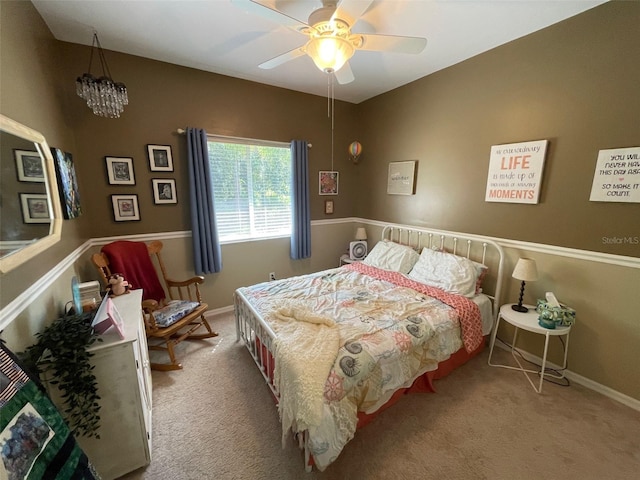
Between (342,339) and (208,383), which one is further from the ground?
(342,339)

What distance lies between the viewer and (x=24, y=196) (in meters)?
1.24

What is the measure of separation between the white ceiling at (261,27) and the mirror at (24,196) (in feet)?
4.00

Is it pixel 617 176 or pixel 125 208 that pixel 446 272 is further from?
pixel 125 208

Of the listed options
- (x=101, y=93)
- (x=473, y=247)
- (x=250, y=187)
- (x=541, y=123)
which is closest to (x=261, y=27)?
(x=101, y=93)

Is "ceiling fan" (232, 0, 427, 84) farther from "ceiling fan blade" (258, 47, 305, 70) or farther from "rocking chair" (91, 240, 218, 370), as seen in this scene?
"rocking chair" (91, 240, 218, 370)

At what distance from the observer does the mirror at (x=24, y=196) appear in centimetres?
107

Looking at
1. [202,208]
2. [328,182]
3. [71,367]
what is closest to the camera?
[71,367]

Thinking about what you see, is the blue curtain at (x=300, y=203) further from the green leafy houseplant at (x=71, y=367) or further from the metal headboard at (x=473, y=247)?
the green leafy houseplant at (x=71, y=367)

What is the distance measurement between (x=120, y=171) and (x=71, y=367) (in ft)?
6.81

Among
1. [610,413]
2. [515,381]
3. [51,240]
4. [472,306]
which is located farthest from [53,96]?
[610,413]

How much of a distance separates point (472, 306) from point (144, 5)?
3.40 m

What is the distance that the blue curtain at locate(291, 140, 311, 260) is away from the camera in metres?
3.44

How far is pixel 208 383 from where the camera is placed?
6.98ft

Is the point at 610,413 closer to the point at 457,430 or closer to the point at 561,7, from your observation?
the point at 457,430
